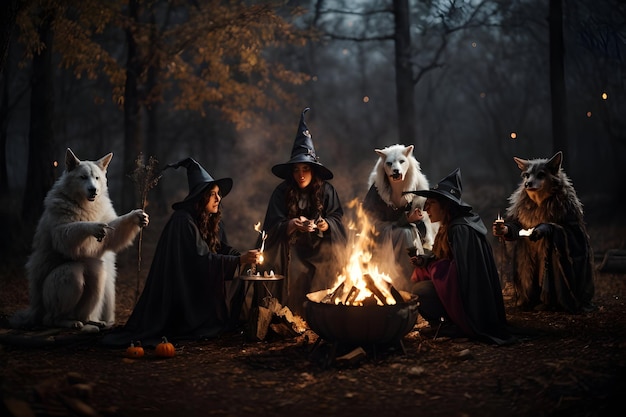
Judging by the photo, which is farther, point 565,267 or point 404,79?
point 404,79

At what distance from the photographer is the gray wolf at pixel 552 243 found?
22.4 ft

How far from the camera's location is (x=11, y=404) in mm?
3590

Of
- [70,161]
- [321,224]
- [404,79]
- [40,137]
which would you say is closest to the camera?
[70,161]

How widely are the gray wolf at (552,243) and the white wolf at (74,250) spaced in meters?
5.04

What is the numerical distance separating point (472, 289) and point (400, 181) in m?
2.23

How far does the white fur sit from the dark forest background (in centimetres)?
434

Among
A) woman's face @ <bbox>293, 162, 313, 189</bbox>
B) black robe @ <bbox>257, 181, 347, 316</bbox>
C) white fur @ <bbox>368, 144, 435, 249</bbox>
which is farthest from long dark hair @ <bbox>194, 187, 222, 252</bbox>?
white fur @ <bbox>368, 144, 435, 249</bbox>

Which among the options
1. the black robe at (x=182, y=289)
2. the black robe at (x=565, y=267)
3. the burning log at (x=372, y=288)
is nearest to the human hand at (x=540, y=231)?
the black robe at (x=565, y=267)

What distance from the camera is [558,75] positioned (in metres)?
10.3

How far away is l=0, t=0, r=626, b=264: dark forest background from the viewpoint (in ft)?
36.9

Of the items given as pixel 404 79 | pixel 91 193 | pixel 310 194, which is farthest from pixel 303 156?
pixel 404 79

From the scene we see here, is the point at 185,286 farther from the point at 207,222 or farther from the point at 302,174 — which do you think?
the point at 302,174

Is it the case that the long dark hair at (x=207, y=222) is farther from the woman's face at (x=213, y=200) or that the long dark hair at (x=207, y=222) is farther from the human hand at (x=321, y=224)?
the human hand at (x=321, y=224)

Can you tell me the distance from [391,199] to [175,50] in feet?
25.5
